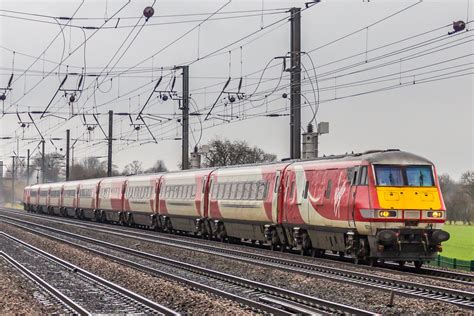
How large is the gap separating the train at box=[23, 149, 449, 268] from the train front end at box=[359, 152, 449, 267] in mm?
26

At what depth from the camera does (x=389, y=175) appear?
64.8 feet

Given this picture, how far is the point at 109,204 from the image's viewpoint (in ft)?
162

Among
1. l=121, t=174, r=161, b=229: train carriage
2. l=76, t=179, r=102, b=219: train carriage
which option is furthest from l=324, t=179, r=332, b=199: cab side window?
l=76, t=179, r=102, b=219: train carriage

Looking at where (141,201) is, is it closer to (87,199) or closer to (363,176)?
(87,199)

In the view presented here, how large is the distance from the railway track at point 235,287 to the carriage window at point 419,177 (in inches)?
237

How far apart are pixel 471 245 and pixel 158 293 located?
2192cm

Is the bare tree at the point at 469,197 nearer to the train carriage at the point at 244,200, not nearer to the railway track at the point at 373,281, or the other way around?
the train carriage at the point at 244,200

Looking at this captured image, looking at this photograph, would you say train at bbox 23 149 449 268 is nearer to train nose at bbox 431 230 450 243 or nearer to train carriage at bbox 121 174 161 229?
train nose at bbox 431 230 450 243

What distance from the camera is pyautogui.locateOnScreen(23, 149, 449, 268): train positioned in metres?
19.1

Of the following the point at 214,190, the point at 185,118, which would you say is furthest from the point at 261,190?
the point at 185,118

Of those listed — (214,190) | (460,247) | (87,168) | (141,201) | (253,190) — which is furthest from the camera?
(87,168)

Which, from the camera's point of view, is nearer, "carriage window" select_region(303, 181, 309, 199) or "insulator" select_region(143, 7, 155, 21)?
"insulator" select_region(143, 7, 155, 21)

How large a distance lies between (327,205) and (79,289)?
830 centimetres

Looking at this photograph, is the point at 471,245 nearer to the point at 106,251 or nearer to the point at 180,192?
the point at 180,192
